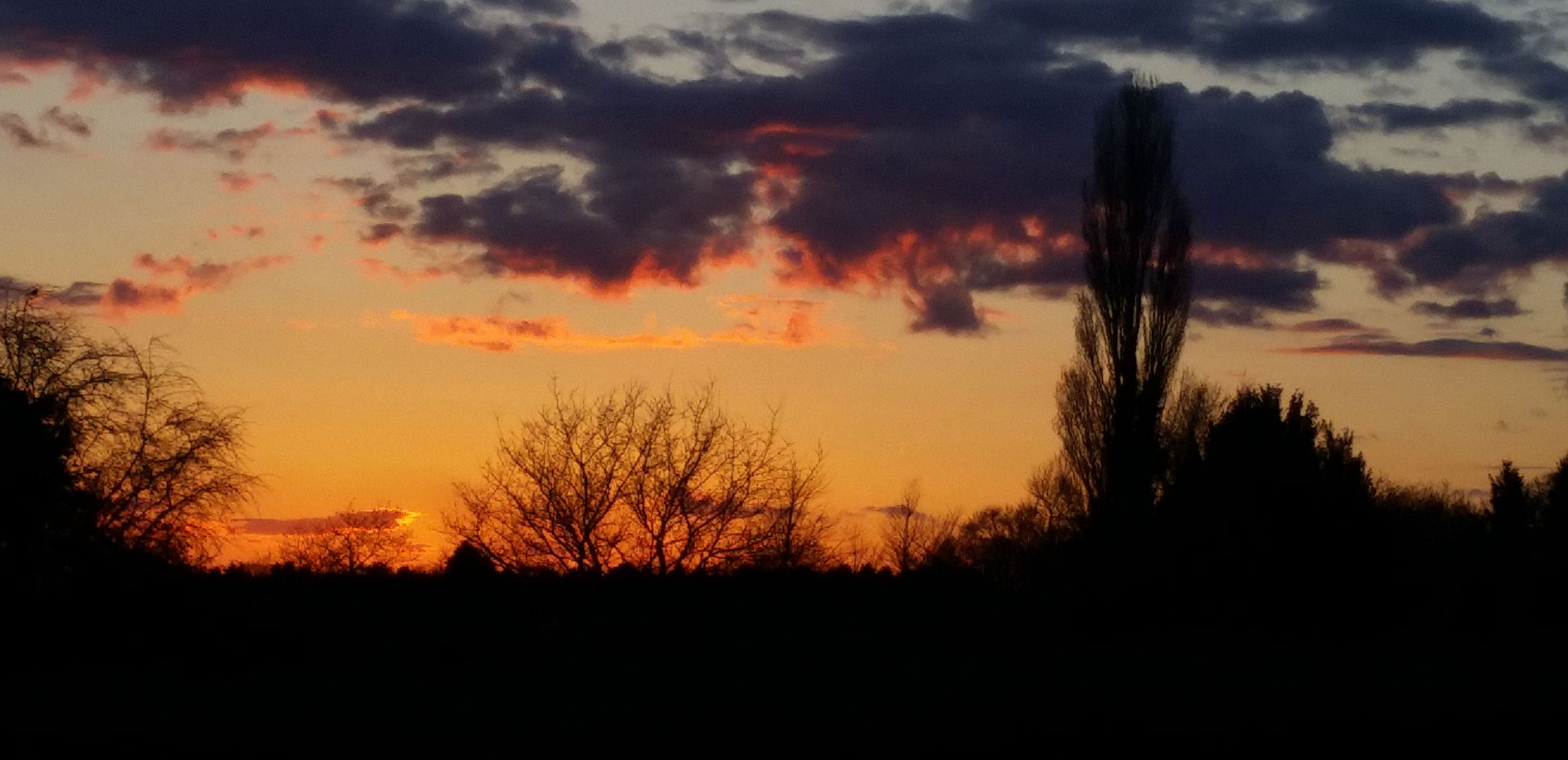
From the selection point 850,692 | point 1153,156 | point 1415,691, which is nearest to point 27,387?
point 850,692

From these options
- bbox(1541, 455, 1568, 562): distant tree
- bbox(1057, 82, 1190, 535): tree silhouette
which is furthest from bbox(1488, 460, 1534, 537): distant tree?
bbox(1057, 82, 1190, 535): tree silhouette

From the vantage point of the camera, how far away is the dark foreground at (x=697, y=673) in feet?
48.1

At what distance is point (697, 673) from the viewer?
17641mm

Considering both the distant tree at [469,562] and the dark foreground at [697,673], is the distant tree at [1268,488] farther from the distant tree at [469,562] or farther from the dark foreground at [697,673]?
the distant tree at [469,562]

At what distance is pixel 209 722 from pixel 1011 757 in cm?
759

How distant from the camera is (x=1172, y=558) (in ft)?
93.7

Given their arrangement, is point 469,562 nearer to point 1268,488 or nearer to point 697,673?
point 697,673

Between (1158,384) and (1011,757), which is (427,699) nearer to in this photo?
(1011,757)

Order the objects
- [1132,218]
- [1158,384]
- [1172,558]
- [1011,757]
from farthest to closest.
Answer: [1132,218] → [1158,384] → [1172,558] → [1011,757]

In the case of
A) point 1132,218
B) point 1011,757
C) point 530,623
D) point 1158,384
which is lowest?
point 1011,757

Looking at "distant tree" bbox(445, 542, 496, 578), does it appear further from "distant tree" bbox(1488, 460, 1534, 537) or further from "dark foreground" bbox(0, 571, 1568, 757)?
"distant tree" bbox(1488, 460, 1534, 537)

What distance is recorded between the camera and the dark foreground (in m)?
14.7

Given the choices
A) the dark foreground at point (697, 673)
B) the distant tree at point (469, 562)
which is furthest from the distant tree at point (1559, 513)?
the distant tree at point (469, 562)

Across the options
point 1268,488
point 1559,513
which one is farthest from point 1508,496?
point 1268,488
